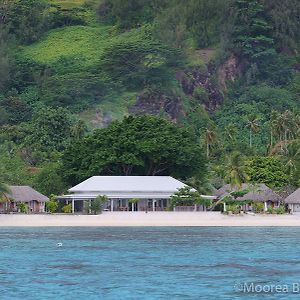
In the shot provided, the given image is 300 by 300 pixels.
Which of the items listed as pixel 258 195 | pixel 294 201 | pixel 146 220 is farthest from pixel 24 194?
pixel 294 201

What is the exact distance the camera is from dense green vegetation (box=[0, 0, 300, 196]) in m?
141

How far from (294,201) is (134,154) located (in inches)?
555

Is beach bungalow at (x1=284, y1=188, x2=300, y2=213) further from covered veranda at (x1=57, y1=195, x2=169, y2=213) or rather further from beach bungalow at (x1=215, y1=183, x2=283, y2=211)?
covered veranda at (x1=57, y1=195, x2=169, y2=213)

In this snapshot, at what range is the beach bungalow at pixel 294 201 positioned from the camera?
10706 cm

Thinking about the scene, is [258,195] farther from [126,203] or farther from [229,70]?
[229,70]

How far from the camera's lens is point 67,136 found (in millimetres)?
144500

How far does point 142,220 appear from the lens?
99062mm

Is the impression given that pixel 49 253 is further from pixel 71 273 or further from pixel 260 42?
pixel 260 42

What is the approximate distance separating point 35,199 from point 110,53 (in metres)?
71.6

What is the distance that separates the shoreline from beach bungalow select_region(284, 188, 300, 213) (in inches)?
257

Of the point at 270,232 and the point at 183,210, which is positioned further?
the point at 183,210

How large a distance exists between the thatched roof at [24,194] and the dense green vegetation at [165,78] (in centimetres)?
1161

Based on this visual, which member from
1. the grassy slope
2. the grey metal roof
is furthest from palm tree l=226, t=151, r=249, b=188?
the grassy slope

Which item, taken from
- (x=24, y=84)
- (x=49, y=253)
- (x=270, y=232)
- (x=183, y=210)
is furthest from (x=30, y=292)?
(x=24, y=84)
